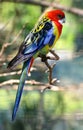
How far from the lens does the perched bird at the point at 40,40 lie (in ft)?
2.60

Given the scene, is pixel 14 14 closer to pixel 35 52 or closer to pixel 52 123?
pixel 52 123

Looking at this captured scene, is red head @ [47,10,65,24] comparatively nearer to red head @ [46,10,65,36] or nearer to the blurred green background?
red head @ [46,10,65,36]

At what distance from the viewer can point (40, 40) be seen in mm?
822

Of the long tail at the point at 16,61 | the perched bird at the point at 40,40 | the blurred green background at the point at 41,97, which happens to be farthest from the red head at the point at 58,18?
the blurred green background at the point at 41,97

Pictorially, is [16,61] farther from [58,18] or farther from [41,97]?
[41,97]

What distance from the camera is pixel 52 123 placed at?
2070 millimetres

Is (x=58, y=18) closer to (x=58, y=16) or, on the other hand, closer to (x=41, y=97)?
(x=58, y=16)

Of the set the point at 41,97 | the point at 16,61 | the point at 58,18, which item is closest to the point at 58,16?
the point at 58,18

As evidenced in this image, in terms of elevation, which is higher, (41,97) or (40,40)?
(40,40)

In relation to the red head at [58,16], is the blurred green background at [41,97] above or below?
below

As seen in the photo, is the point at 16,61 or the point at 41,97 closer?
the point at 16,61

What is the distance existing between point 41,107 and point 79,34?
30.6 inches

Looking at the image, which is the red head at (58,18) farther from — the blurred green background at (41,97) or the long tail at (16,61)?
the blurred green background at (41,97)

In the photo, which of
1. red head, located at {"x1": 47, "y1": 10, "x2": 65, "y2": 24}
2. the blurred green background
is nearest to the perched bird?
red head, located at {"x1": 47, "y1": 10, "x2": 65, "y2": 24}
